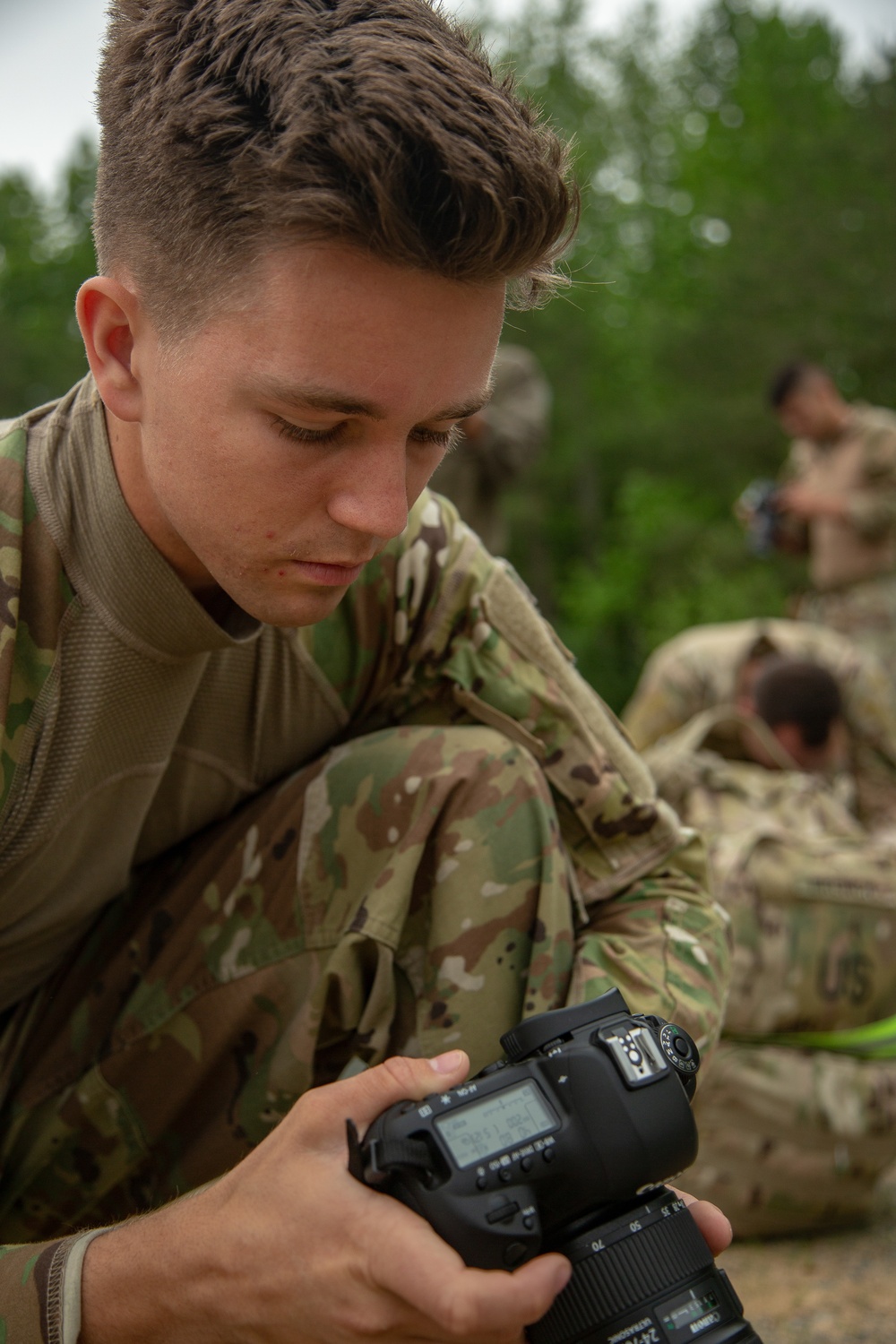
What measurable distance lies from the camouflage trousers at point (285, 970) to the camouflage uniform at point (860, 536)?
4.42 meters

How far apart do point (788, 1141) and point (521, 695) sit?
142 cm

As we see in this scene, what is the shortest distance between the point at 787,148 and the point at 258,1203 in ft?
51.7

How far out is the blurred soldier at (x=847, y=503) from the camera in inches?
222

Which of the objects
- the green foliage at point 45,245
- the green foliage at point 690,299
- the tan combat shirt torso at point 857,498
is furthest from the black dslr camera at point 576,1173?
the green foliage at point 45,245

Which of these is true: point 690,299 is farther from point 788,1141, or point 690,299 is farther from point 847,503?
point 788,1141

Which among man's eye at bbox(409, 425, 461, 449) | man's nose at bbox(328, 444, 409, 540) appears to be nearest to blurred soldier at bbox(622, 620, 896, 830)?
man's eye at bbox(409, 425, 461, 449)

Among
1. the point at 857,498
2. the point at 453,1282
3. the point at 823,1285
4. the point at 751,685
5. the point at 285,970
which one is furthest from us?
the point at 857,498

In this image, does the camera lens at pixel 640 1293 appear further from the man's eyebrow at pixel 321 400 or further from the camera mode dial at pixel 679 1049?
the man's eyebrow at pixel 321 400

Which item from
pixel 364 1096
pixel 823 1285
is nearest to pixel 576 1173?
pixel 364 1096

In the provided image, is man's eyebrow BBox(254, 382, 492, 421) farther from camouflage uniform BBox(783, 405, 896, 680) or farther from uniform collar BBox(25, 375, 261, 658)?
camouflage uniform BBox(783, 405, 896, 680)

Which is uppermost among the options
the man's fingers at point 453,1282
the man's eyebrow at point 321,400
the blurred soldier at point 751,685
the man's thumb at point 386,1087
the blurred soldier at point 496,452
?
the man's eyebrow at point 321,400

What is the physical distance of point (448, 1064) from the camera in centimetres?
114

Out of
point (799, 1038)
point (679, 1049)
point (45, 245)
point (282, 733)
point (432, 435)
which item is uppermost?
point (45, 245)

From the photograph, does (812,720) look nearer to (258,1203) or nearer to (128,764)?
(128,764)
